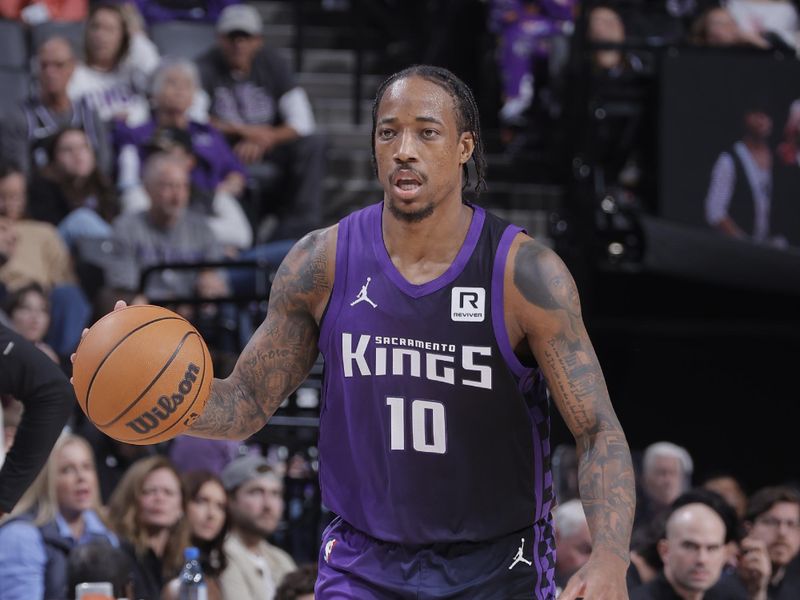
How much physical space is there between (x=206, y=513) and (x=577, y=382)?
320cm

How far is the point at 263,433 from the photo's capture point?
24.0ft

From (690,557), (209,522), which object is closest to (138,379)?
(209,522)

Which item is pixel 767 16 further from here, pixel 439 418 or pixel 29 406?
pixel 439 418

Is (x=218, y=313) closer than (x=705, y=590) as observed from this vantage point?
No

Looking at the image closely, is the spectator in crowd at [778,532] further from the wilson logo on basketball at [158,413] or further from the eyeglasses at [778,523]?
the wilson logo on basketball at [158,413]

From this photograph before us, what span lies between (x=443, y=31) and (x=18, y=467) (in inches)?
264

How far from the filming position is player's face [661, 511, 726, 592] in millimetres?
6277

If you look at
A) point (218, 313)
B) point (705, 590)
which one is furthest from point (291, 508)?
point (705, 590)

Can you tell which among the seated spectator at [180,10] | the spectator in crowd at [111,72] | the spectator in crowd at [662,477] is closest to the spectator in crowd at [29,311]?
the spectator in crowd at [111,72]

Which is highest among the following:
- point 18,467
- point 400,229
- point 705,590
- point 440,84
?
point 440,84

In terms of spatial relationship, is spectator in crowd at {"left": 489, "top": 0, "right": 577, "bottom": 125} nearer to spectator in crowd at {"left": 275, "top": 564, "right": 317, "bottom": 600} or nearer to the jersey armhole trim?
spectator in crowd at {"left": 275, "top": 564, "right": 317, "bottom": 600}

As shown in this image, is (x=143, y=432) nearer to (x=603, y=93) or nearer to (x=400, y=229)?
(x=400, y=229)

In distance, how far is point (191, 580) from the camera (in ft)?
18.7

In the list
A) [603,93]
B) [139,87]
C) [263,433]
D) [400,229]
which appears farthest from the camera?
[139,87]
